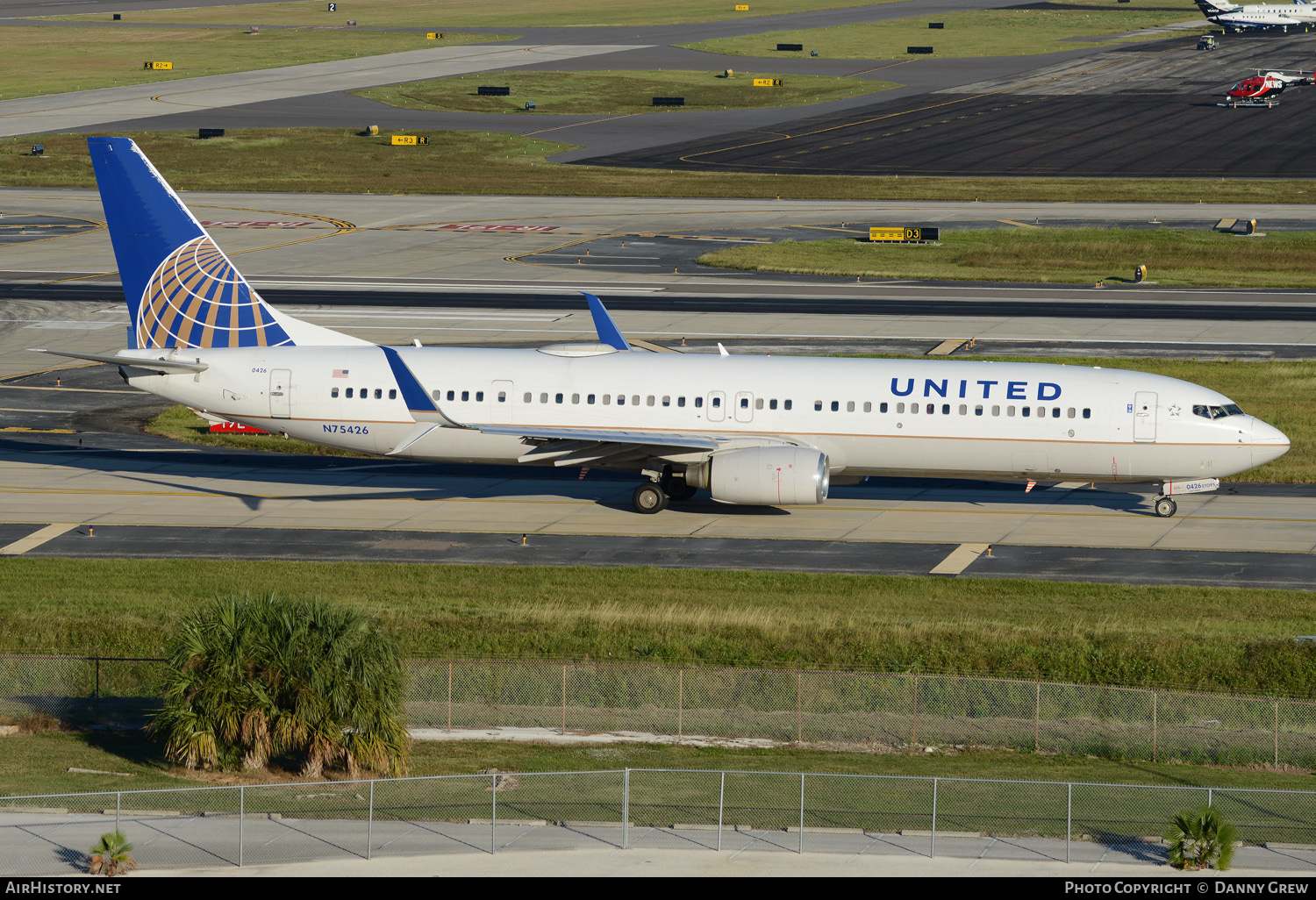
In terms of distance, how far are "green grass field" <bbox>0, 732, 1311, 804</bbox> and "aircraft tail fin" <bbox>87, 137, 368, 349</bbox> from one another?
20328mm

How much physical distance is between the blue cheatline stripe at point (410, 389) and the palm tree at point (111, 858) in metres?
24.4

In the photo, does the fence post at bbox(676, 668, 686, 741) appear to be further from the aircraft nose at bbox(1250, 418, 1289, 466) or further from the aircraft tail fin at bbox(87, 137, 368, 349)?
the aircraft tail fin at bbox(87, 137, 368, 349)

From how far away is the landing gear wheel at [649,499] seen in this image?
48281 mm

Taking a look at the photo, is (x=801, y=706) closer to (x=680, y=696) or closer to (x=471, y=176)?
(x=680, y=696)

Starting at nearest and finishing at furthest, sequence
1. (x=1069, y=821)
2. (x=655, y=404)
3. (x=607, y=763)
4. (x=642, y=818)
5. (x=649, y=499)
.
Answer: (x=1069, y=821), (x=642, y=818), (x=607, y=763), (x=655, y=404), (x=649, y=499)

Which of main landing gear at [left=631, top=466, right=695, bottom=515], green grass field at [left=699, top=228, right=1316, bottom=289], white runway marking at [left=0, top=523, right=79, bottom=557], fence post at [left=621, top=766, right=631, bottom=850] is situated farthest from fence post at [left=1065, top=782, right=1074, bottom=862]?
green grass field at [left=699, top=228, right=1316, bottom=289]

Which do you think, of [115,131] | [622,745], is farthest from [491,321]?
[115,131]

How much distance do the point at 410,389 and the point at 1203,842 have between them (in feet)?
95.1

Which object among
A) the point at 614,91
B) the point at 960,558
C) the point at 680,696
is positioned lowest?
the point at 680,696

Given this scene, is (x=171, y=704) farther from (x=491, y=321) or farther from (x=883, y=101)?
(x=883, y=101)

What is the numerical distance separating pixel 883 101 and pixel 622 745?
5426 inches

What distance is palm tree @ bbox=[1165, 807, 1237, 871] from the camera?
23.7 m

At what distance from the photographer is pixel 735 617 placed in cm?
3781

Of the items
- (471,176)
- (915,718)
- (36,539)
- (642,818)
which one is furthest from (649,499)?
(471,176)
